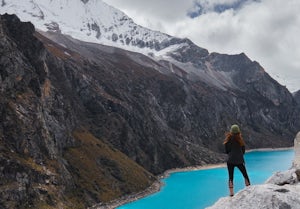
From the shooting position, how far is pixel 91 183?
13488 cm

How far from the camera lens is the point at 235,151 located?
1756 cm

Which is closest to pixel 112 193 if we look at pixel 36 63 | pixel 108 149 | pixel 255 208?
pixel 108 149

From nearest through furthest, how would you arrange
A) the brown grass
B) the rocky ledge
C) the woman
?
the rocky ledge < the woman < the brown grass

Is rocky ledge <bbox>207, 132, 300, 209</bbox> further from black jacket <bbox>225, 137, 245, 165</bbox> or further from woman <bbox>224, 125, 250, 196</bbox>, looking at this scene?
black jacket <bbox>225, 137, 245, 165</bbox>

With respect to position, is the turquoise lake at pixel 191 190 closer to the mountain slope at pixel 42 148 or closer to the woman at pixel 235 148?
the mountain slope at pixel 42 148

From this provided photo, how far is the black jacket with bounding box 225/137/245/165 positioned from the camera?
57.5 ft

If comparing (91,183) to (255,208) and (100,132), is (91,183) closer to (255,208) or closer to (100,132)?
(100,132)

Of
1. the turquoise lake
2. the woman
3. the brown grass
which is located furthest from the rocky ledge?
the brown grass

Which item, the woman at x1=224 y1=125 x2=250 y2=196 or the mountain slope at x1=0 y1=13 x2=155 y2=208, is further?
the mountain slope at x1=0 y1=13 x2=155 y2=208

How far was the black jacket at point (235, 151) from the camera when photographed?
57.5 feet

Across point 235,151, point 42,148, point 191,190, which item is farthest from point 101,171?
point 235,151

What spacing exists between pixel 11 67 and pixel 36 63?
24.0 meters

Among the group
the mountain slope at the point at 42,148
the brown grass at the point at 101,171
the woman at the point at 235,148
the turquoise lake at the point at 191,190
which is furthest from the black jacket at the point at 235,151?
the brown grass at the point at 101,171

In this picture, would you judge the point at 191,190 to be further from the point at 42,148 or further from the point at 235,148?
the point at 235,148
